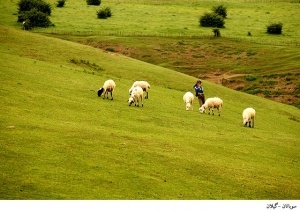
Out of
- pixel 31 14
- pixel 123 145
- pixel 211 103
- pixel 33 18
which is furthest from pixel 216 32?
pixel 123 145

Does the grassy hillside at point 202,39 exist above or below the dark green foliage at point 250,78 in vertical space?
above

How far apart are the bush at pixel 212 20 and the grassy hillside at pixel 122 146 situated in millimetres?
41243

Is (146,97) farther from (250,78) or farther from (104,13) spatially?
(104,13)

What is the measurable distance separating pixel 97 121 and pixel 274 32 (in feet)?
178

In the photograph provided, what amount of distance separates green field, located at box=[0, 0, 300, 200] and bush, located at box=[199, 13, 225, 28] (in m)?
40.6

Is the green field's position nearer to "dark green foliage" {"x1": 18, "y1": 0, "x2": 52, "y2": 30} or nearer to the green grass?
"dark green foliage" {"x1": 18, "y1": 0, "x2": 52, "y2": 30}

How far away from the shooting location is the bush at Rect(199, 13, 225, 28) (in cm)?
7562

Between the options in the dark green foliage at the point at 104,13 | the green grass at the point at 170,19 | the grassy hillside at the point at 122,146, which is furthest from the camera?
the dark green foliage at the point at 104,13

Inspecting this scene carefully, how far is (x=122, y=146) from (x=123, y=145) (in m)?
0.16

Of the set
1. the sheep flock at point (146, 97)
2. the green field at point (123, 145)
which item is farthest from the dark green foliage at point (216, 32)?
the sheep flock at point (146, 97)

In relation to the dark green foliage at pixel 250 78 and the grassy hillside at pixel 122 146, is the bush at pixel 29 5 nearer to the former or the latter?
the dark green foliage at pixel 250 78

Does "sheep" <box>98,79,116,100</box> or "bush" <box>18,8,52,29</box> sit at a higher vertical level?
"bush" <box>18,8,52,29</box>

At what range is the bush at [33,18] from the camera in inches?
2495

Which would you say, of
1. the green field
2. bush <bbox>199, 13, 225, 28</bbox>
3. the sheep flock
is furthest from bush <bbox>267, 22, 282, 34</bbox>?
the sheep flock
